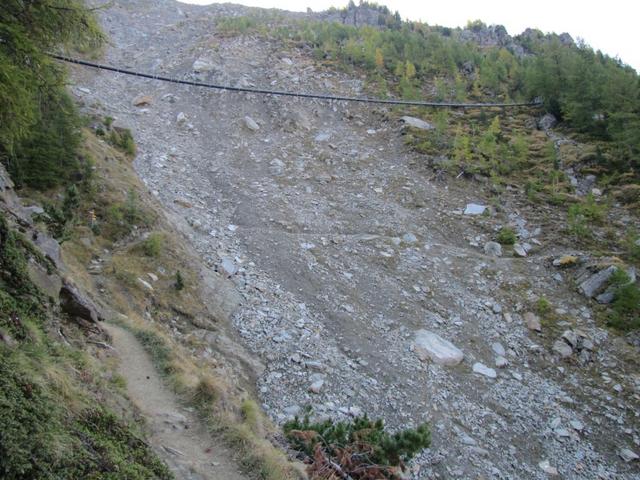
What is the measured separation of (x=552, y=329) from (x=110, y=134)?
1832cm

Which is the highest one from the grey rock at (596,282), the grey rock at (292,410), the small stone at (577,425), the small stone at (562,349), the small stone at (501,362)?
the grey rock at (596,282)

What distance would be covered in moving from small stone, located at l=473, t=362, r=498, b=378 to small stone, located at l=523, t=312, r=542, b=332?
256cm

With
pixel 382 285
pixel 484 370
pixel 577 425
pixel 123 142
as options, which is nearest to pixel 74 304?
pixel 382 285

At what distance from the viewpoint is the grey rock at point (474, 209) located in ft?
64.5

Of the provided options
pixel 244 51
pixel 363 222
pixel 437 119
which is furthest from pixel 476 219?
pixel 244 51

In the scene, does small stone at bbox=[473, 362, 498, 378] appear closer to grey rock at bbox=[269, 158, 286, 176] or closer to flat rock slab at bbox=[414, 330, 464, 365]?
flat rock slab at bbox=[414, 330, 464, 365]

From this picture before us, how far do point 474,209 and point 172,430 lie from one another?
16.6 m

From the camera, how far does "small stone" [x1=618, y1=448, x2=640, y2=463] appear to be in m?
10.6

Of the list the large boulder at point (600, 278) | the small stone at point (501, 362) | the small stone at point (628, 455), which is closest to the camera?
the small stone at point (628, 455)

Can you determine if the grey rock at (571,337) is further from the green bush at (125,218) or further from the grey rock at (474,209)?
the green bush at (125,218)

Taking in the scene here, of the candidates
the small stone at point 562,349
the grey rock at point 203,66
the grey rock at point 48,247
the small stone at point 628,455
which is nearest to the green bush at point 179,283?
the grey rock at point 48,247

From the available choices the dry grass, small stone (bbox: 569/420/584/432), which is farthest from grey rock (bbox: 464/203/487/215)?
the dry grass

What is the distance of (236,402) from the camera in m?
8.29

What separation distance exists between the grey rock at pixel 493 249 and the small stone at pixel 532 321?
334cm
